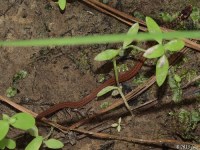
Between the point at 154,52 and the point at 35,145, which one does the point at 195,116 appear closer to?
the point at 154,52

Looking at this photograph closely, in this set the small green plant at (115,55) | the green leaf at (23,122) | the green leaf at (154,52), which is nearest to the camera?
the green leaf at (154,52)

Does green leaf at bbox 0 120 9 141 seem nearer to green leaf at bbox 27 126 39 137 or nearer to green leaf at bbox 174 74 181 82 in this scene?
green leaf at bbox 27 126 39 137

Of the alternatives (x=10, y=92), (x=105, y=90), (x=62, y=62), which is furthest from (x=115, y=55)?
(x=10, y=92)

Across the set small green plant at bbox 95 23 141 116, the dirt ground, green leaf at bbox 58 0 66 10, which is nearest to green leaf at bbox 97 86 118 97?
small green plant at bbox 95 23 141 116

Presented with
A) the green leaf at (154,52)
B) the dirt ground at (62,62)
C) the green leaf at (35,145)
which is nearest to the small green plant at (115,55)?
the dirt ground at (62,62)

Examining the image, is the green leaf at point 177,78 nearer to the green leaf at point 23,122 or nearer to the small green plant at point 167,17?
the small green plant at point 167,17

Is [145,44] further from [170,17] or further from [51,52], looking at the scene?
[51,52]

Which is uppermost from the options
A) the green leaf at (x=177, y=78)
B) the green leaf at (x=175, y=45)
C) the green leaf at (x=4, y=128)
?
the green leaf at (x=175, y=45)

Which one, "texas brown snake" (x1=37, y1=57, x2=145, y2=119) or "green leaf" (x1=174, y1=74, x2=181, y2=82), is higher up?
"green leaf" (x1=174, y1=74, x2=181, y2=82)

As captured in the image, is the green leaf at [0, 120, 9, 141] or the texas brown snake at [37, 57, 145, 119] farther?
the texas brown snake at [37, 57, 145, 119]
